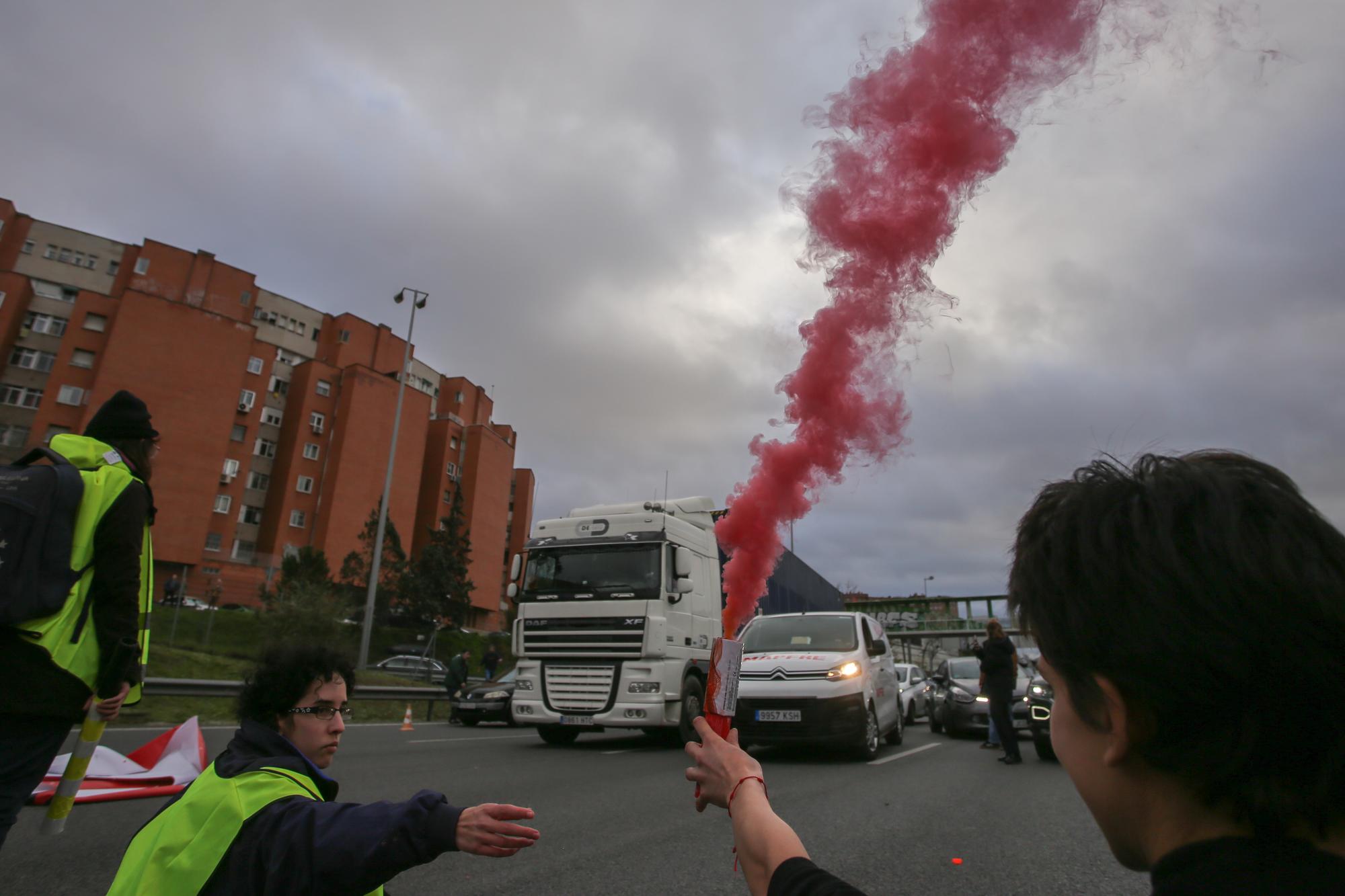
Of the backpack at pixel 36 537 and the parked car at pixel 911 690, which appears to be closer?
the backpack at pixel 36 537

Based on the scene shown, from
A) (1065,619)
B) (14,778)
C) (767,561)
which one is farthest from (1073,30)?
(14,778)

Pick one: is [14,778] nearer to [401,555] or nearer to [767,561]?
[767,561]

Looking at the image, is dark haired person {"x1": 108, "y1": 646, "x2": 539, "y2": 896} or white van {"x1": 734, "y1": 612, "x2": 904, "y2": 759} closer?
dark haired person {"x1": 108, "y1": 646, "x2": 539, "y2": 896}

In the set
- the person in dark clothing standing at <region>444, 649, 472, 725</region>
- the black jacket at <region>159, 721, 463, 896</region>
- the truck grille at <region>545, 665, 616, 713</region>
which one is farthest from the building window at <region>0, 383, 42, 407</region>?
the black jacket at <region>159, 721, 463, 896</region>

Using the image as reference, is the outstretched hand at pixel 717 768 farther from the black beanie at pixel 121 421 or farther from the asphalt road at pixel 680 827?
the black beanie at pixel 121 421

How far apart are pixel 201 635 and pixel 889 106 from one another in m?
37.2

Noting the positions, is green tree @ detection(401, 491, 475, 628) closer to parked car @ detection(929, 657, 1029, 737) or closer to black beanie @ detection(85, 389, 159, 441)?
parked car @ detection(929, 657, 1029, 737)

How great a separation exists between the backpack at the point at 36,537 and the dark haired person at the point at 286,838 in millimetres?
1109

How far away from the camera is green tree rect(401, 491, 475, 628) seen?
51.8 metres

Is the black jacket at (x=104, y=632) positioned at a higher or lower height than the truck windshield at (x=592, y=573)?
lower

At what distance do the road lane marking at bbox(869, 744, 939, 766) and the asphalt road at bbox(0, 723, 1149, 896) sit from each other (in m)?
0.13

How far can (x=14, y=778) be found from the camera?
2.50 meters

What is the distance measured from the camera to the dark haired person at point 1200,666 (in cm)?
91

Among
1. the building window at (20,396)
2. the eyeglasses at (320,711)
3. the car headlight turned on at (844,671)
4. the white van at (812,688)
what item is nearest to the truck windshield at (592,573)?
the white van at (812,688)
